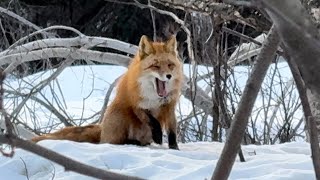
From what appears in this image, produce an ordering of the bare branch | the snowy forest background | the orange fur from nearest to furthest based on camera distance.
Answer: the bare branch < the snowy forest background < the orange fur

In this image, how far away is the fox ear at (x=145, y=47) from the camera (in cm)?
631

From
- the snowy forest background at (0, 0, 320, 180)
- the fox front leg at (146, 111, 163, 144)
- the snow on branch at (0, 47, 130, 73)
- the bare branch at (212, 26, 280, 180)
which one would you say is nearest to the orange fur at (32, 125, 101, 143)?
the snowy forest background at (0, 0, 320, 180)

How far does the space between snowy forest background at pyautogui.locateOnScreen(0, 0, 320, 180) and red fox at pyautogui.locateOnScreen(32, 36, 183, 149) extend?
1.19 ft

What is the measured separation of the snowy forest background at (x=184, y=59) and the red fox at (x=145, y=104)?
0.36 metres

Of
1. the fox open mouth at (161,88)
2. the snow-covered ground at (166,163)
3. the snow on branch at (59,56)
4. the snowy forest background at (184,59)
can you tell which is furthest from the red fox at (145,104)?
the snow on branch at (59,56)

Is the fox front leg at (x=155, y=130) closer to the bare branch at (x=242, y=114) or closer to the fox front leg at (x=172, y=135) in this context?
the fox front leg at (x=172, y=135)

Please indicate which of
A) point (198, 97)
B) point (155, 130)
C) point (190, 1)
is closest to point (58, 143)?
point (155, 130)

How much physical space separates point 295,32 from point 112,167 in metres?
3.90

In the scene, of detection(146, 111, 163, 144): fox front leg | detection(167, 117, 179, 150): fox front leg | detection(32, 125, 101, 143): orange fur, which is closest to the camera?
detection(167, 117, 179, 150): fox front leg

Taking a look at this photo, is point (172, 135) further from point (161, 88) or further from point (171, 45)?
point (171, 45)

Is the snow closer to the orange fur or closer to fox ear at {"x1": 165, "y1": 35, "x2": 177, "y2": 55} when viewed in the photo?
the orange fur

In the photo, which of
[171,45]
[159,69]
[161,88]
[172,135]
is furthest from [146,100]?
[171,45]

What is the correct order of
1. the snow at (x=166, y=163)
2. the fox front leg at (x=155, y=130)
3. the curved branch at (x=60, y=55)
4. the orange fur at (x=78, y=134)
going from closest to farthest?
the snow at (x=166, y=163) → the fox front leg at (x=155, y=130) → the orange fur at (x=78, y=134) → the curved branch at (x=60, y=55)

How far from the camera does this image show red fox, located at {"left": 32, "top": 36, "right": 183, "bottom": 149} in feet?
20.0
